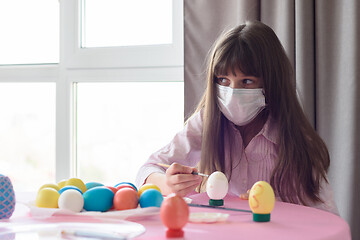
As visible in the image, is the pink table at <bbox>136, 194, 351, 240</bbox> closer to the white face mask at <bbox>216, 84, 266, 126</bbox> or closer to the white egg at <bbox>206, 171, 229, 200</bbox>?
A: the white egg at <bbox>206, 171, 229, 200</bbox>

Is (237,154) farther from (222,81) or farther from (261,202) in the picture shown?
(261,202)

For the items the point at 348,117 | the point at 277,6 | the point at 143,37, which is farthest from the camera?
the point at 143,37

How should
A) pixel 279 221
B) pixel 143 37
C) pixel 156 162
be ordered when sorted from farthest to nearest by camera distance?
pixel 143 37
pixel 156 162
pixel 279 221

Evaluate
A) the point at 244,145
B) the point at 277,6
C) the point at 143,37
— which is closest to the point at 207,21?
the point at 277,6

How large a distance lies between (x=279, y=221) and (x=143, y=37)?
1435 millimetres

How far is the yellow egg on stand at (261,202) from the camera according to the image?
85 cm

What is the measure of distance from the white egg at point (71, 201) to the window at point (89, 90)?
1144 millimetres

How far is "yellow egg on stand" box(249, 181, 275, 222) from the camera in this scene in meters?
0.85

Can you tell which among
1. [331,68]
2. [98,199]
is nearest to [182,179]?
[98,199]

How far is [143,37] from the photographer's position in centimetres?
216

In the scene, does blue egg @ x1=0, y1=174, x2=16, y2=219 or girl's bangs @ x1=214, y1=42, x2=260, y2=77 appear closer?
blue egg @ x1=0, y1=174, x2=16, y2=219

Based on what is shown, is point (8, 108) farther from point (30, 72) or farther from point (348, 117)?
point (348, 117)

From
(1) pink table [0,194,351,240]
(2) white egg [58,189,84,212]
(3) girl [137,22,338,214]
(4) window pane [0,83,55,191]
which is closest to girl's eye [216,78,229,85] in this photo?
(3) girl [137,22,338,214]

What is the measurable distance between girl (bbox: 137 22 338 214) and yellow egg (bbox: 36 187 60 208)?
37cm
